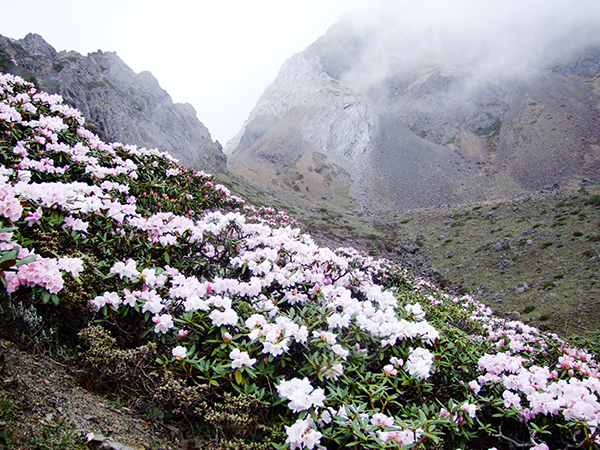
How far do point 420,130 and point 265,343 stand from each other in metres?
97.3

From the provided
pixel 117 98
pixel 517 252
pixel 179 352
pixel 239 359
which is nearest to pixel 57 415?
pixel 179 352

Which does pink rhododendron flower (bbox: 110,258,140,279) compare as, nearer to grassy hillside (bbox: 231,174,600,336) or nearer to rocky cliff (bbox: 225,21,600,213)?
grassy hillside (bbox: 231,174,600,336)

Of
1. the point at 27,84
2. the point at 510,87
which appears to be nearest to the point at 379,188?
the point at 510,87

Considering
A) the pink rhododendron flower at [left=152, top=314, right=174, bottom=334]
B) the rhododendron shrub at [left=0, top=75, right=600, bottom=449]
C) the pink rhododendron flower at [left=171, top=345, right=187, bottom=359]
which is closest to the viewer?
the rhododendron shrub at [left=0, top=75, right=600, bottom=449]

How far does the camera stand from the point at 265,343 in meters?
2.50

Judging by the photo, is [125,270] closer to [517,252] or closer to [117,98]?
[517,252]

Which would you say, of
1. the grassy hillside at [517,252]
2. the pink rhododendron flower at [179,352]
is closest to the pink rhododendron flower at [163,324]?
the pink rhododendron flower at [179,352]

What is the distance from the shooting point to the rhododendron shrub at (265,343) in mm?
2277

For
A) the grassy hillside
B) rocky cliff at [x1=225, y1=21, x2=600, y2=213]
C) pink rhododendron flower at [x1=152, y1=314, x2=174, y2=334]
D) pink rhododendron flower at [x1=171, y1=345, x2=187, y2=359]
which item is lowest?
pink rhododendron flower at [x1=171, y1=345, x2=187, y2=359]

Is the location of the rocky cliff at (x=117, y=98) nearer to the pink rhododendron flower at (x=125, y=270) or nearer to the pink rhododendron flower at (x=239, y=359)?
the pink rhododendron flower at (x=125, y=270)

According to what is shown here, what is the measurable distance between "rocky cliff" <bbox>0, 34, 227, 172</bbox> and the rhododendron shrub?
104 ft

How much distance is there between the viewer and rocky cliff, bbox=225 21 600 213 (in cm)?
6481

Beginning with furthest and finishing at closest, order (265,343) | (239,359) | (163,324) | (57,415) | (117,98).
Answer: (117,98), (163,324), (265,343), (239,359), (57,415)

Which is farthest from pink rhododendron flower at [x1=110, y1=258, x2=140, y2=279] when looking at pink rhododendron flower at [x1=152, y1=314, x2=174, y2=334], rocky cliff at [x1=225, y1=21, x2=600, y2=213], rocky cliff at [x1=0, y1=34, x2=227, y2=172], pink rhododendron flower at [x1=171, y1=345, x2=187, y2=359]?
rocky cliff at [x1=225, y1=21, x2=600, y2=213]
